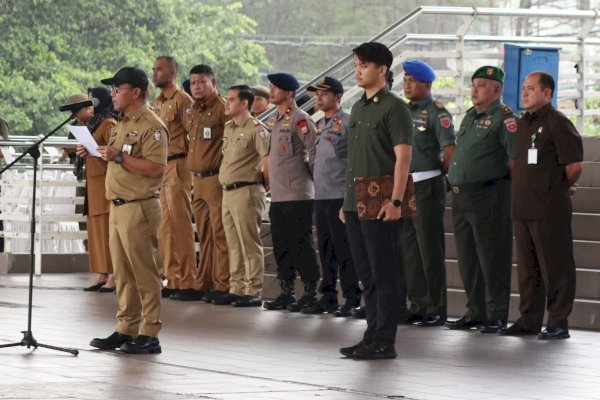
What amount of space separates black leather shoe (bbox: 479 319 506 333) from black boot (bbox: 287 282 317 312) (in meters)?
1.97

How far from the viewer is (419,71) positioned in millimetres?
11398

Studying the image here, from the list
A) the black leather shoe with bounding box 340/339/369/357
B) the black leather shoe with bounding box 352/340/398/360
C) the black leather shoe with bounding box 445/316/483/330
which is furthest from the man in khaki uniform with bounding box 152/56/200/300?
the black leather shoe with bounding box 352/340/398/360

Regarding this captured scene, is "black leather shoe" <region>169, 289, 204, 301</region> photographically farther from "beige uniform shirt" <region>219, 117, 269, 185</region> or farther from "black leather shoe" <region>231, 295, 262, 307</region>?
"beige uniform shirt" <region>219, 117, 269, 185</region>

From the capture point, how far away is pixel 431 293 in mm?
11539

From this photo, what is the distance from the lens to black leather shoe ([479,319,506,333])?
1088 cm

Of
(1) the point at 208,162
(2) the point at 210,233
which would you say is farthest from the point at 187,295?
(1) the point at 208,162

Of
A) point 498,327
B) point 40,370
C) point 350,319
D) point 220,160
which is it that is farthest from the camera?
point 220,160

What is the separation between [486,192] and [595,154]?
3.60 meters

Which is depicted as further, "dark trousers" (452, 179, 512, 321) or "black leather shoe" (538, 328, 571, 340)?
"dark trousers" (452, 179, 512, 321)

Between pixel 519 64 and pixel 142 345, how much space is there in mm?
7581

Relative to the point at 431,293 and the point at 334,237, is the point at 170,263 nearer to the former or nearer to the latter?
the point at 334,237

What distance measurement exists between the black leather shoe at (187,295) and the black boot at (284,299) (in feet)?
3.35

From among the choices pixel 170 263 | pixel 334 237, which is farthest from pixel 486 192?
pixel 170 263

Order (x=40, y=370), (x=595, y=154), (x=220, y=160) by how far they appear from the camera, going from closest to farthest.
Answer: (x=40, y=370), (x=220, y=160), (x=595, y=154)
